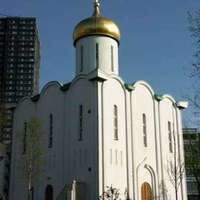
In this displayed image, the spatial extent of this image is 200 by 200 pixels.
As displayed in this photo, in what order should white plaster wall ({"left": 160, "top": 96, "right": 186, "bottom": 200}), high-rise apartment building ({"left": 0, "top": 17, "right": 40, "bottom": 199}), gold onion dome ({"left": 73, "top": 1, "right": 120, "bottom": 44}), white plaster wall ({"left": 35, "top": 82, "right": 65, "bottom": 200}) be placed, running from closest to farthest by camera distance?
white plaster wall ({"left": 35, "top": 82, "right": 65, "bottom": 200}) → white plaster wall ({"left": 160, "top": 96, "right": 186, "bottom": 200}) → gold onion dome ({"left": 73, "top": 1, "right": 120, "bottom": 44}) → high-rise apartment building ({"left": 0, "top": 17, "right": 40, "bottom": 199})

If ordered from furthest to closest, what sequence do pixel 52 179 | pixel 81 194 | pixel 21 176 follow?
pixel 21 176, pixel 52 179, pixel 81 194

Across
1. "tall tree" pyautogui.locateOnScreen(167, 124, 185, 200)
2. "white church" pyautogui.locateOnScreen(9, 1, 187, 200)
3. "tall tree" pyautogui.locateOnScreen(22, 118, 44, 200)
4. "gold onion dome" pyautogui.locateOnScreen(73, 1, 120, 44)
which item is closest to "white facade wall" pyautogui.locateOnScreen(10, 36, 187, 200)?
"white church" pyautogui.locateOnScreen(9, 1, 187, 200)

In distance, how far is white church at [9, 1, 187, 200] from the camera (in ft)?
84.9

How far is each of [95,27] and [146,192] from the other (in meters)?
11.0

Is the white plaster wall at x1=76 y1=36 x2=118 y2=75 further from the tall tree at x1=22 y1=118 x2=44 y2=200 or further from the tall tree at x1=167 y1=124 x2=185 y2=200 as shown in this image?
the tall tree at x1=167 y1=124 x2=185 y2=200

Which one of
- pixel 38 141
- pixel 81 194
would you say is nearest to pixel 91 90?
pixel 38 141

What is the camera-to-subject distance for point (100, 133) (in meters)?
25.7

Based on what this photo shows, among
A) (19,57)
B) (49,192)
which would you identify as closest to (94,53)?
(49,192)

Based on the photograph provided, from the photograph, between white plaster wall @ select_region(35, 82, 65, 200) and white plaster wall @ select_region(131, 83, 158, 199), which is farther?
white plaster wall @ select_region(131, 83, 158, 199)

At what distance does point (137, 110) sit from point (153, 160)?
3.32 m

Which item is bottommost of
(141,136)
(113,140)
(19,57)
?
(113,140)

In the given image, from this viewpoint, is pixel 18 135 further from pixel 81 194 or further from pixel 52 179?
pixel 81 194

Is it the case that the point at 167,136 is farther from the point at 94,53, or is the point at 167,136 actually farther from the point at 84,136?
the point at 94,53

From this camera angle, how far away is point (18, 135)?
30.8 metres
